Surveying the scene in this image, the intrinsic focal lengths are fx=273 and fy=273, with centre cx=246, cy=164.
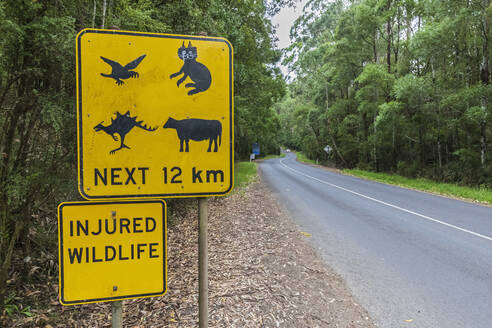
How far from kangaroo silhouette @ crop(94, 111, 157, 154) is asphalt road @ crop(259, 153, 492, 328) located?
328 cm

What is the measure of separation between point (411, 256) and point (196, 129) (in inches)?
206

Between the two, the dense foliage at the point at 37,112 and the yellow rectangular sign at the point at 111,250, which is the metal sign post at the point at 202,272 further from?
the dense foliage at the point at 37,112

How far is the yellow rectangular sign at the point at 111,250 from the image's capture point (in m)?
1.27

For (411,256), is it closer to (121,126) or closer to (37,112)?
(121,126)

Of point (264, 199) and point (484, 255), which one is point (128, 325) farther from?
point (264, 199)

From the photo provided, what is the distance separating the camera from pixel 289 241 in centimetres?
577

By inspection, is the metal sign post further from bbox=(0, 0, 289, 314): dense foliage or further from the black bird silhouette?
bbox=(0, 0, 289, 314): dense foliage

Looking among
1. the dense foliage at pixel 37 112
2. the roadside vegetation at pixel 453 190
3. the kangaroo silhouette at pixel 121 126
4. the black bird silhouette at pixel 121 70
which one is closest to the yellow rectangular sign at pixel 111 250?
the kangaroo silhouette at pixel 121 126

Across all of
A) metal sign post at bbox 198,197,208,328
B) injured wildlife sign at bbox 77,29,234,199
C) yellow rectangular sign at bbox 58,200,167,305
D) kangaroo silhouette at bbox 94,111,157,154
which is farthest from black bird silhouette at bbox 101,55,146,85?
metal sign post at bbox 198,197,208,328

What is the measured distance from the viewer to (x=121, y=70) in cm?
133

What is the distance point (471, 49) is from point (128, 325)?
2024 cm

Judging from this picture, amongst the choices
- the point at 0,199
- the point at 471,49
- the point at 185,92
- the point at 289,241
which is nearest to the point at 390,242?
the point at 289,241

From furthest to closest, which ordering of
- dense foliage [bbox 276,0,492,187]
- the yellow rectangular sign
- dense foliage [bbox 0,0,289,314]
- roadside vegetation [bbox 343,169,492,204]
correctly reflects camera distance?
dense foliage [bbox 276,0,492,187]
roadside vegetation [bbox 343,169,492,204]
dense foliage [bbox 0,0,289,314]
the yellow rectangular sign

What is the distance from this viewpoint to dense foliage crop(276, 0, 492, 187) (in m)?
13.7
